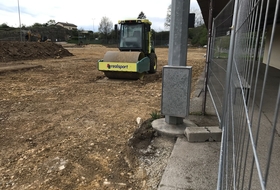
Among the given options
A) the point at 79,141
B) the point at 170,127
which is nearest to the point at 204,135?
the point at 170,127

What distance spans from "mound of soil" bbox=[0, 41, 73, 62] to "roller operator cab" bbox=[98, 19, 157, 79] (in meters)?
11.0

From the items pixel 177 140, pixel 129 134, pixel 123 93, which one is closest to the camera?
pixel 177 140

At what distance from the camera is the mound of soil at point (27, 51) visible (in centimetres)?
1786

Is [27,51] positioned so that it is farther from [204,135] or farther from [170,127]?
[204,135]

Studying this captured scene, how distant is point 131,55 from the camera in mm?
9422

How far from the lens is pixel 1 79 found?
9922 millimetres

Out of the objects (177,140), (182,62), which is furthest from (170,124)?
(182,62)

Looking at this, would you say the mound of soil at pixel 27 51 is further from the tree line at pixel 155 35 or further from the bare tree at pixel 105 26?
the bare tree at pixel 105 26

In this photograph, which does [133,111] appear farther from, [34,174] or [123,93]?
[34,174]

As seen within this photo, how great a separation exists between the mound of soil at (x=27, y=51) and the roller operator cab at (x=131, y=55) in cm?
1100

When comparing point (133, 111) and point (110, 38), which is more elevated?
point (110, 38)

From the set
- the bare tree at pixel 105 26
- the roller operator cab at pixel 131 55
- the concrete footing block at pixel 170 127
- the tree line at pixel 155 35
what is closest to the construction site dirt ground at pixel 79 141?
the concrete footing block at pixel 170 127

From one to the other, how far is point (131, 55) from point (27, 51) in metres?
13.8

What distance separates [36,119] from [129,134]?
219 cm
